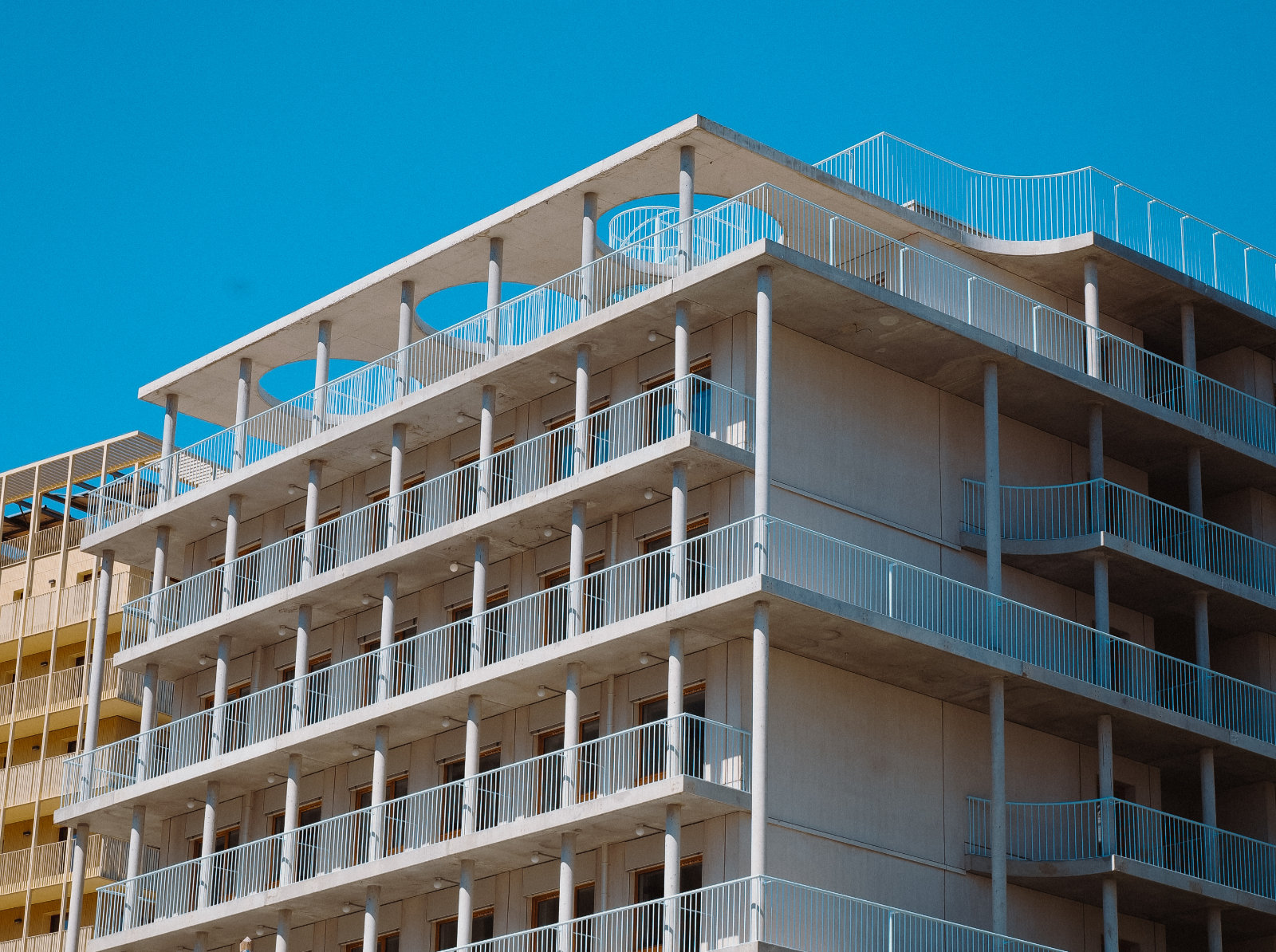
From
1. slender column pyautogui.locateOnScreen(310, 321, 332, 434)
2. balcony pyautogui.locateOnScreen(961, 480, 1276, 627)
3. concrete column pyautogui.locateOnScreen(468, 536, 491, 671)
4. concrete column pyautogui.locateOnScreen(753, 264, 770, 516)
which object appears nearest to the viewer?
concrete column pyautogui.locateOnScreen(753, 264, 770, 516)

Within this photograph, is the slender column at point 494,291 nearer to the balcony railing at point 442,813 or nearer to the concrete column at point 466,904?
the balcony railing at point 442,813

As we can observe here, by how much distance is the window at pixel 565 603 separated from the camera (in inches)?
1703

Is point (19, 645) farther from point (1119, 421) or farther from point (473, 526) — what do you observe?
point (1119, 421)

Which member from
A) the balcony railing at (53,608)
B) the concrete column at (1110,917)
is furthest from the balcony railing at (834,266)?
the balcony railing at (53,608)

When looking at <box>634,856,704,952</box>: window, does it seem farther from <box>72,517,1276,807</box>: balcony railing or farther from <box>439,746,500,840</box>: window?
<box>72,517,1276,807</box>: balcony railing

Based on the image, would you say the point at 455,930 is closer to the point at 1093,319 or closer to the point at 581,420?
the point at 581,420

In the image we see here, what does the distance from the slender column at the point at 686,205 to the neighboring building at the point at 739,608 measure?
0.42 ft

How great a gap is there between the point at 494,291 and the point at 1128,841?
16699 mm

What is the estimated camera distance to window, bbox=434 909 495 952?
44281 mm

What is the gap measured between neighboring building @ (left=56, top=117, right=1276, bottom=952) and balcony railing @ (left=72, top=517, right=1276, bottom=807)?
4.0 inches

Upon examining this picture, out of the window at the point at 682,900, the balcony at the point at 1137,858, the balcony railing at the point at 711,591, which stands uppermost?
the balcony railing at the point at 711,591

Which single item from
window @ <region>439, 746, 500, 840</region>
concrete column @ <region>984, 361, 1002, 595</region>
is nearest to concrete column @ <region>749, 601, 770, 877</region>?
concrete column @ <region>984, 361, 1002, 595</region>

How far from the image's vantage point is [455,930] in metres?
45.5

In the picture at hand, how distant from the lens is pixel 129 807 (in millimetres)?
51625
